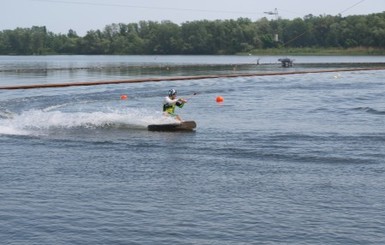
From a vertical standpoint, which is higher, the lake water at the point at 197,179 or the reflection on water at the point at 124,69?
the reflection on water at the point at 124,69

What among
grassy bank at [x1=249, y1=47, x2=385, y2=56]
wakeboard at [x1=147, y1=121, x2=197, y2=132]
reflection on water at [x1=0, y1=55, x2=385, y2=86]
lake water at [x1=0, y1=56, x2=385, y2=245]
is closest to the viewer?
lake water at [x1=0, y1=56, x2=385, y2=245]

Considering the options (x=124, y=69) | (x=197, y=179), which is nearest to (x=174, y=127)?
(x=197, y=179)

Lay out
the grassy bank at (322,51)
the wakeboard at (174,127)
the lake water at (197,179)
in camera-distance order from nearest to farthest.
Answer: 1. the lake water at (197,179)
2. the wakeboard at (174,127)
3. the grassy bank at (322,51)

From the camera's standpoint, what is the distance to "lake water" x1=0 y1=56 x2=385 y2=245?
15.1 m

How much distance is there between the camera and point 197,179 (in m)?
19.9

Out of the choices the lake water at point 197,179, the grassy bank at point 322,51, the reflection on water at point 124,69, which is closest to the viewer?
the lake water at point 197,179

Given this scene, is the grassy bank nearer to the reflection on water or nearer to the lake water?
the reflection on water

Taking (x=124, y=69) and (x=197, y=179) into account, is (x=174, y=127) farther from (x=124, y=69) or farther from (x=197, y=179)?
(x=124, y=69)

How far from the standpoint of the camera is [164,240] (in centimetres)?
1457

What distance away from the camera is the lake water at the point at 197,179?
15.1 metres

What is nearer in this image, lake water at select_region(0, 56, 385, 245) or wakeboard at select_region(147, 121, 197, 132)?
lake water at select_region(0, 56, 385, 245)

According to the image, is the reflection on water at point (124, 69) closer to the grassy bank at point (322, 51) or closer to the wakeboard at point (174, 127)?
the wakeboard at point (174, 127)

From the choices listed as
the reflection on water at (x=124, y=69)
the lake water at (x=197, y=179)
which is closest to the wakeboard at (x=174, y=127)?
the lake water at (x=197, y=179)

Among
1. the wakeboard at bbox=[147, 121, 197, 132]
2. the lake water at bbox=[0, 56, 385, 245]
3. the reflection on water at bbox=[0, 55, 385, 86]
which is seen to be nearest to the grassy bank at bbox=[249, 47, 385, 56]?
the reflection on water at bbox=[0, 55, 385, 86]
